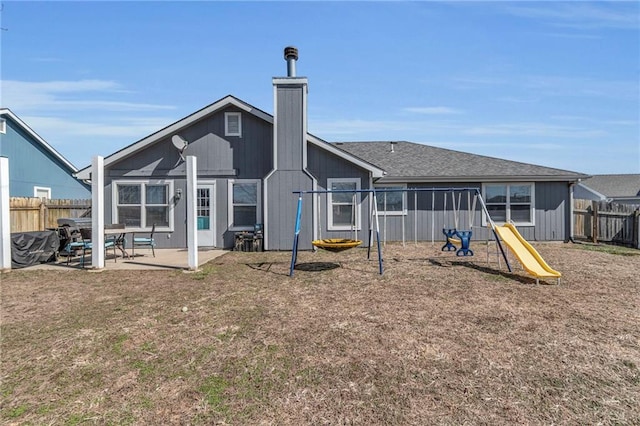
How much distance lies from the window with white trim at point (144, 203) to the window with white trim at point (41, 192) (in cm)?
848

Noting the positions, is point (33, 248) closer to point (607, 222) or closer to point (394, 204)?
point (394, 204)

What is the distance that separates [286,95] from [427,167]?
249 inches

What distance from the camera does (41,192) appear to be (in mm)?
18000

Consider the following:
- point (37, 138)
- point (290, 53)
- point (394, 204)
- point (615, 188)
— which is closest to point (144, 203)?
point (290, 53)

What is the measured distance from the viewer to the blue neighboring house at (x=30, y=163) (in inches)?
629

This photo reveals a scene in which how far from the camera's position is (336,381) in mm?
3312

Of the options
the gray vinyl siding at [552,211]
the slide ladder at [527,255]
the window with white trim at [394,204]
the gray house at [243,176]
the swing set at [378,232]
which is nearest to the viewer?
the slide ladder at [527,255]

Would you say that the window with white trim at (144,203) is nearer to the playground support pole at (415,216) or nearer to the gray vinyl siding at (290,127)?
the gray vinyl siding at (290,127)

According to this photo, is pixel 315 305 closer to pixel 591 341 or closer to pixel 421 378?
pixel 421 378

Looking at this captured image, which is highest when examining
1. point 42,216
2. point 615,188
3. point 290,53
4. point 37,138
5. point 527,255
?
point 290,53

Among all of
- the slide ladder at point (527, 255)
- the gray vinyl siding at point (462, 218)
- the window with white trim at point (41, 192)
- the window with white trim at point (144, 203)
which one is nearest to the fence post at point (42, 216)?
the window with white trim at point (144, 203)

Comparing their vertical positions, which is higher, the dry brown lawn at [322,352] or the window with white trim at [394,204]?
the window with white trim at [394,204]

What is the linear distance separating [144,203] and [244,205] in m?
3.36

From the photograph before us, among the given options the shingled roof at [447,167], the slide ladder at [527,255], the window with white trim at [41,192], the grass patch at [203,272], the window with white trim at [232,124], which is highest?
the window with white trim at [232,124]
